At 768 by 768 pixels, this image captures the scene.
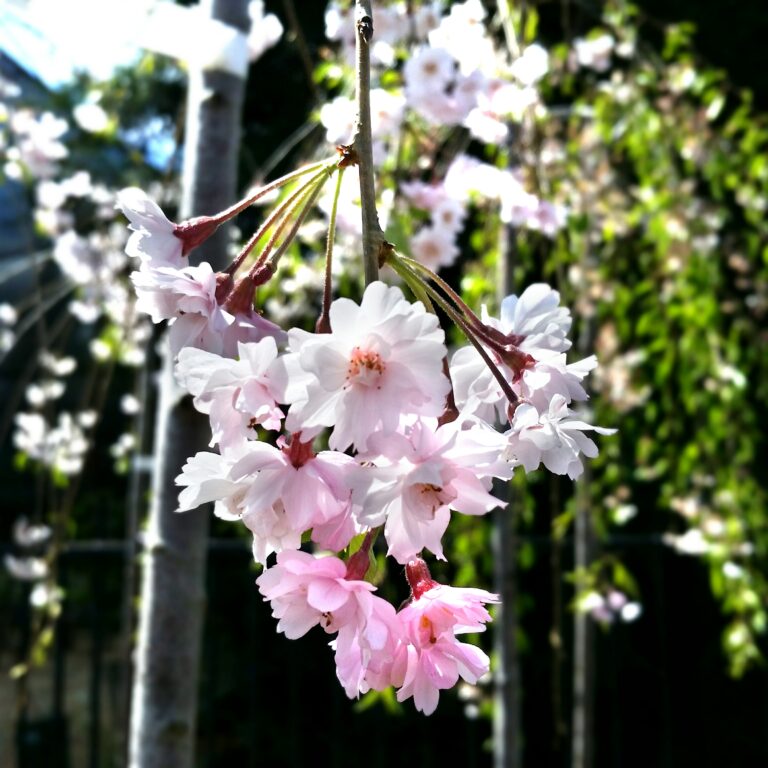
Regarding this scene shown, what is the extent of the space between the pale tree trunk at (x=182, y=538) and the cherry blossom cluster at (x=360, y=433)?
2.12 feet

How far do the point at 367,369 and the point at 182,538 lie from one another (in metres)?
0.77

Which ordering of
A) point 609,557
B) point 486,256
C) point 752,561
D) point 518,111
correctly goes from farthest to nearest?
1. point 752,561
2. point 609,557
3. point 486,256
4. point 518,111

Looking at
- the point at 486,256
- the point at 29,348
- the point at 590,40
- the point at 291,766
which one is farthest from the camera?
the point at 29,348

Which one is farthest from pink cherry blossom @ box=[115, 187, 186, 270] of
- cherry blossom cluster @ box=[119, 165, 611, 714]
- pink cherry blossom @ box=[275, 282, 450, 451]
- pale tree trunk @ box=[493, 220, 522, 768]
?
pale tree trunk @ box=[493, 220, 522, 768]

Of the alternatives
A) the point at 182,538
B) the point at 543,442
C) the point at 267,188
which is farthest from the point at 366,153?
the point at 182,538

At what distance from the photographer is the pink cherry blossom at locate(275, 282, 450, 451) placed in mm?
425

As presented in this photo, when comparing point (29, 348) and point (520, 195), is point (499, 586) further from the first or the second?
point (29, 348)

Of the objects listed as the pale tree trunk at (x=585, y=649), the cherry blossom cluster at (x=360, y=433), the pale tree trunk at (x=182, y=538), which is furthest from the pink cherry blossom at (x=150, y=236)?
the pale tree trunk at (x=585, y=649)

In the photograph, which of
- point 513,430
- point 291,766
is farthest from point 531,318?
point 291,766

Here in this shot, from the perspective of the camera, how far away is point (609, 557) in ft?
8.31

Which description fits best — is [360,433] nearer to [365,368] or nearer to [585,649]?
[365,368]

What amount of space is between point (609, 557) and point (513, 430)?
2.16m

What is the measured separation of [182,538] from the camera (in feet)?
3.75

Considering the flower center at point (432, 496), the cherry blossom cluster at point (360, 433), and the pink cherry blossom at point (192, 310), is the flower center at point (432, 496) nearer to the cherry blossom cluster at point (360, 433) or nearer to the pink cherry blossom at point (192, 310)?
the cherry blossom cluster at point (360, 433)
